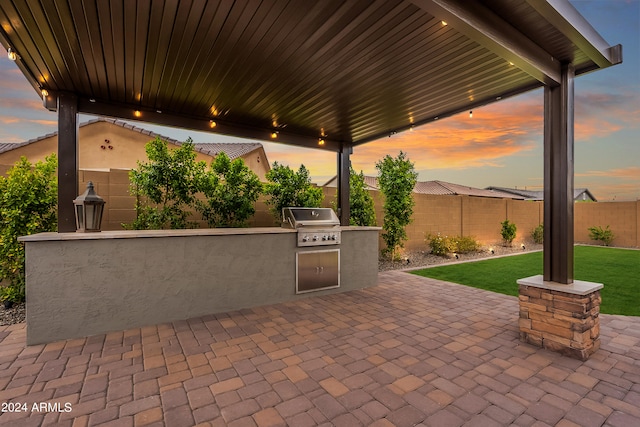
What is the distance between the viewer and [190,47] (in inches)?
105

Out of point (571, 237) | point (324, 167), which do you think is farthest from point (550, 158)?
point (324, 167)

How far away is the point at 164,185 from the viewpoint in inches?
168

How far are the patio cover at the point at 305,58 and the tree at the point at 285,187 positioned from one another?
4.18 ft

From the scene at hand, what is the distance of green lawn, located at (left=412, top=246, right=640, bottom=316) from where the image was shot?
424 centimetres

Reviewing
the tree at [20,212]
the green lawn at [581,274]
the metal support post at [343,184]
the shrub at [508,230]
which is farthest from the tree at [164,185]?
the shrub at [508,230]

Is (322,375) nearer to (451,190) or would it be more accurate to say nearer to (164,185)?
(164,185)

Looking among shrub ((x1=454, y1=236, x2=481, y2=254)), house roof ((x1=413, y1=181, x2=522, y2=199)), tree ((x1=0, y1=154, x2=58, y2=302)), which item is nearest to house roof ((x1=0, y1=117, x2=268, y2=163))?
tree ((x1=0, y1=154, x2=58, y2=302))

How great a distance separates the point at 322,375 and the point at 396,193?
540 cm

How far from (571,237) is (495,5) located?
2168mm

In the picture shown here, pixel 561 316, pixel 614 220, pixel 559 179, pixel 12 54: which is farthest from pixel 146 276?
pixel 614 220

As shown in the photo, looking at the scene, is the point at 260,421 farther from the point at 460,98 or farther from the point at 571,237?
the point at 460,98

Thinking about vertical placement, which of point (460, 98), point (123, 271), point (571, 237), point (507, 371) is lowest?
point (507, 371)

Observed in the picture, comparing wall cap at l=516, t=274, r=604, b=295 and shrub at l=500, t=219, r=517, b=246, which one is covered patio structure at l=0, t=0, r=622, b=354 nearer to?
wall cap at l=516, t=274, r=604, b=295

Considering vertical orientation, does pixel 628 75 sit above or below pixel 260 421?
above
